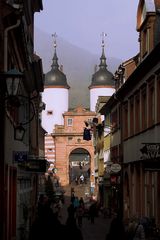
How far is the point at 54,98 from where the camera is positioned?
398 ft

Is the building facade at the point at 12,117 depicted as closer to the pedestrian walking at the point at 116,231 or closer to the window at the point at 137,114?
the pedestrian walking at the point at 116,231

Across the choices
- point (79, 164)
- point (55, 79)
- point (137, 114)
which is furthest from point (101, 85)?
point (137, 114)

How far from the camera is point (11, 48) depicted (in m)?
24.5

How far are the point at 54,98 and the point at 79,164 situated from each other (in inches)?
549

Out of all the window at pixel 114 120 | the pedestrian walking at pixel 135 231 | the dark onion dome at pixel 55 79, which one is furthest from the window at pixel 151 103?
the dark onion dome at pixel 55 79

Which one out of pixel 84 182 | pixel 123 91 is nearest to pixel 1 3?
pixel 123 91

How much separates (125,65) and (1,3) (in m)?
27.6

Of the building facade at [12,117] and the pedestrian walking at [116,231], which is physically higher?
the building facade at [12,117]

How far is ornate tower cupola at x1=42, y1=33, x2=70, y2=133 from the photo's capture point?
387 ft

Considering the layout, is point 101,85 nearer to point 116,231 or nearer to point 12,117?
point 12,117

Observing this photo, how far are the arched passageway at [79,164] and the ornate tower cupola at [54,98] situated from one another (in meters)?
5.73

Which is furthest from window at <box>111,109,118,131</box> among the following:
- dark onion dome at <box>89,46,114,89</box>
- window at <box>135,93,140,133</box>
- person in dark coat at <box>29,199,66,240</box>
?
dark onion dome at <box>89,46,114,89</box>

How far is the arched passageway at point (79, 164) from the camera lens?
111688 mm

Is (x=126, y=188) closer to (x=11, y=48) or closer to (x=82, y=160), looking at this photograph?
(x=11, y=48)
